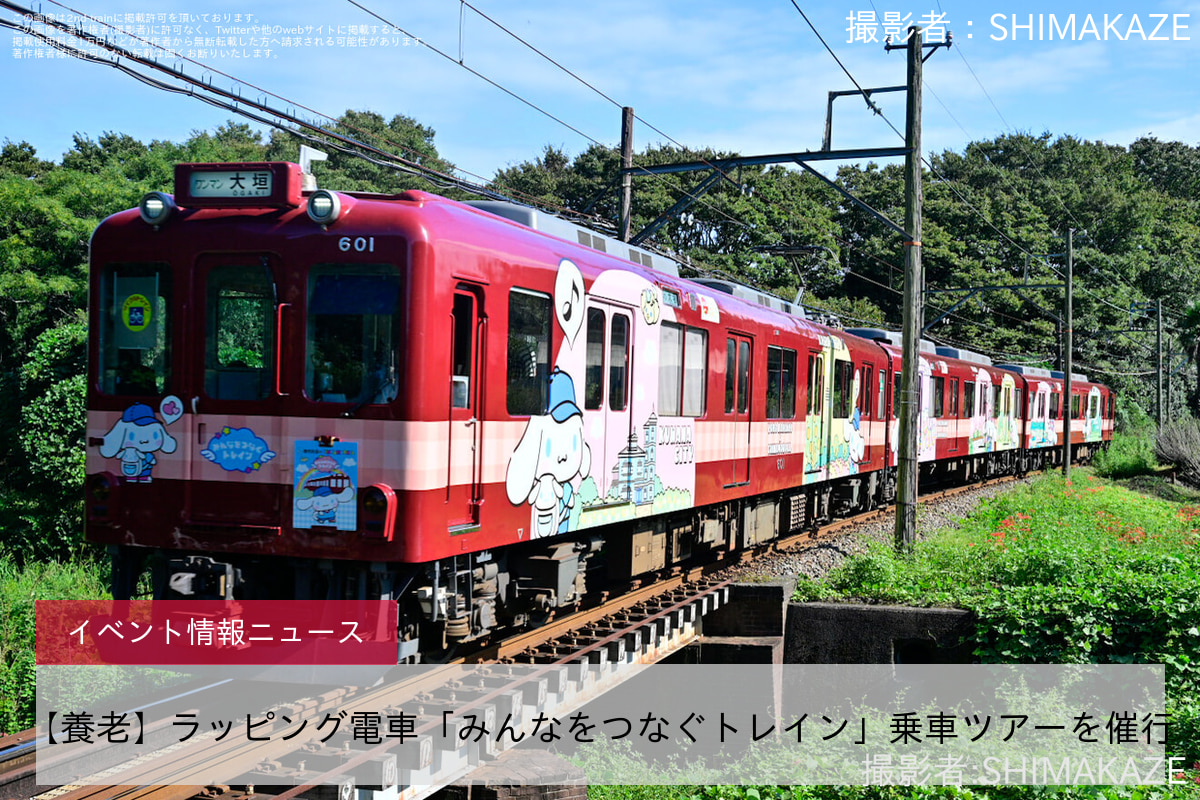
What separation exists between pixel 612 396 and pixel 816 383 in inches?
285

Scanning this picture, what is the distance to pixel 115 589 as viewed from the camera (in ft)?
23.2

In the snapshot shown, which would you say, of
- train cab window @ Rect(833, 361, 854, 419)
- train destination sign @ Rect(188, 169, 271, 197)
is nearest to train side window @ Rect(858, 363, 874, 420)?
train cab window @ Rect(833, 361, 854, 419)

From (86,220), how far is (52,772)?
20585 millimetres

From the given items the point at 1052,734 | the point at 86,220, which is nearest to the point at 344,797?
the point at 1052,734

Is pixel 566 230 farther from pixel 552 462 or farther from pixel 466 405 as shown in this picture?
pixel 466 405

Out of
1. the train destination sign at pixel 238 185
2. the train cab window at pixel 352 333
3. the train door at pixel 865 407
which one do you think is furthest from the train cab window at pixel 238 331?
the train door at pixel 865 407

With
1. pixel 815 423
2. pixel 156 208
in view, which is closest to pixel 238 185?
pixel 156 208

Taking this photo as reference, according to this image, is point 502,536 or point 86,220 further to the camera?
point 86,220

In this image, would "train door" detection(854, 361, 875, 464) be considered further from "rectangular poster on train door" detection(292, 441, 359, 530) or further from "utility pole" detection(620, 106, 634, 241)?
"rectangular poster on train door" detection(292, 441, 359, 530)

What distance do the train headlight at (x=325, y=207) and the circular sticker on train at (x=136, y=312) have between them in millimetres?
1318

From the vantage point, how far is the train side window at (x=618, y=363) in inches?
361

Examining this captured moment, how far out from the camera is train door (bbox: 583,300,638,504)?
Result: 883 centimetres

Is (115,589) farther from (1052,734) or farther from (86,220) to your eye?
(86,220)

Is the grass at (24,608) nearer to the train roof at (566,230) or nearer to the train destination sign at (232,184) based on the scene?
the train roof at (566,230)
